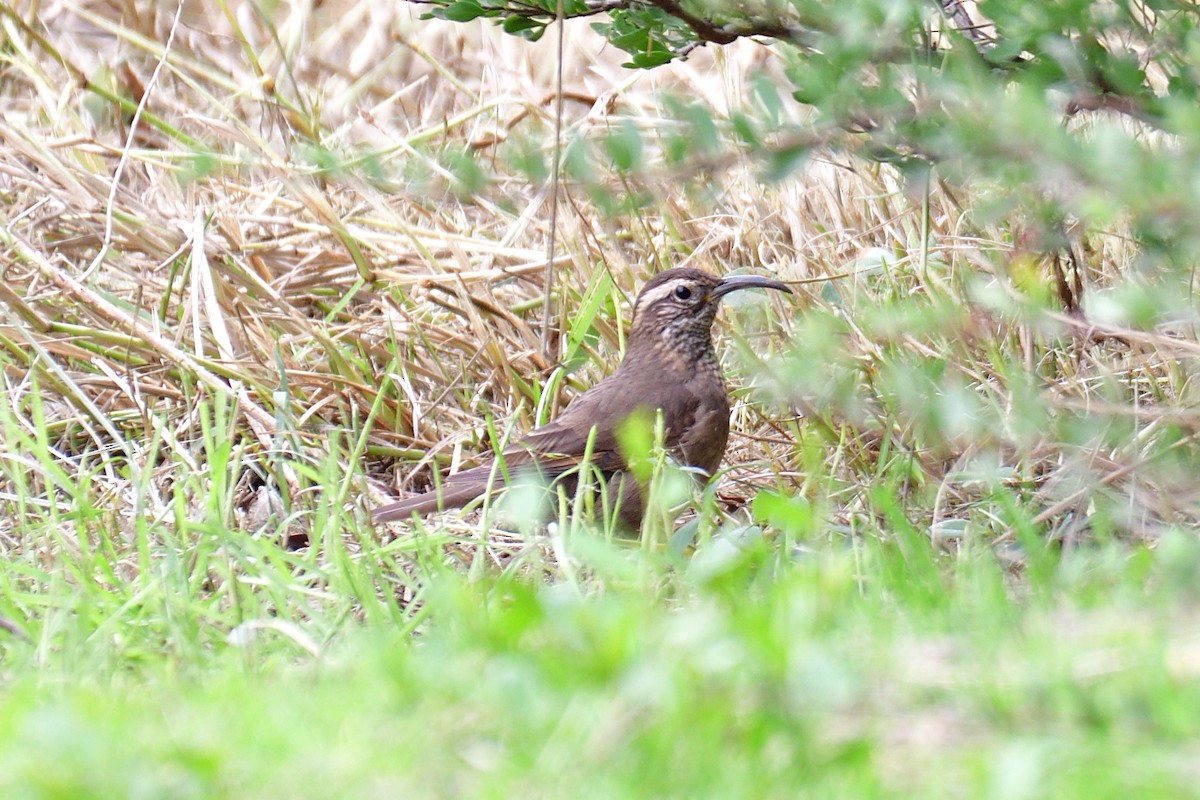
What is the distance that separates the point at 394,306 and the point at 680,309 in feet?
3.95

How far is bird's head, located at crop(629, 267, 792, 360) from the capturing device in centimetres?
569

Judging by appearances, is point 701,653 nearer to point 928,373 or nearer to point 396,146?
point 928,373

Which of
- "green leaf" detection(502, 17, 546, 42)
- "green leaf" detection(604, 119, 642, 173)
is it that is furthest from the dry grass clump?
"green leaf" detection(604, 119, 642, 173)

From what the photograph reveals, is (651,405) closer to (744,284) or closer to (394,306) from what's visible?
(744,284)

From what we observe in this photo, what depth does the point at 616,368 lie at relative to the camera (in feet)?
20.2

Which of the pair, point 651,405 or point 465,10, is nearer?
point 465,10

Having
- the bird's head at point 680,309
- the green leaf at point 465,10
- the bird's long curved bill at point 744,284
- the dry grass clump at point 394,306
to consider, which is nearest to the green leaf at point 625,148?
the green leaf at point 465,10

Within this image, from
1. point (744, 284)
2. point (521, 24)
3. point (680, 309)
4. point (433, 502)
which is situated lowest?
point (433, 502)

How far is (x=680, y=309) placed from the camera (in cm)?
570

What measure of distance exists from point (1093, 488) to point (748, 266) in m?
2.30

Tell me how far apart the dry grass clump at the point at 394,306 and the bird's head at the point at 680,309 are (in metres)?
0.17

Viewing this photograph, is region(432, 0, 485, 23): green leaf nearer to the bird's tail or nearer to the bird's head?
the bird's tail

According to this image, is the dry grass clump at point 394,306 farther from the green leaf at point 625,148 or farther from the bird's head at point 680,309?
the green leaf at point 625,148

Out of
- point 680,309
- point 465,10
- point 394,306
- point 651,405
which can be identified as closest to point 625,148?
point 465,10
